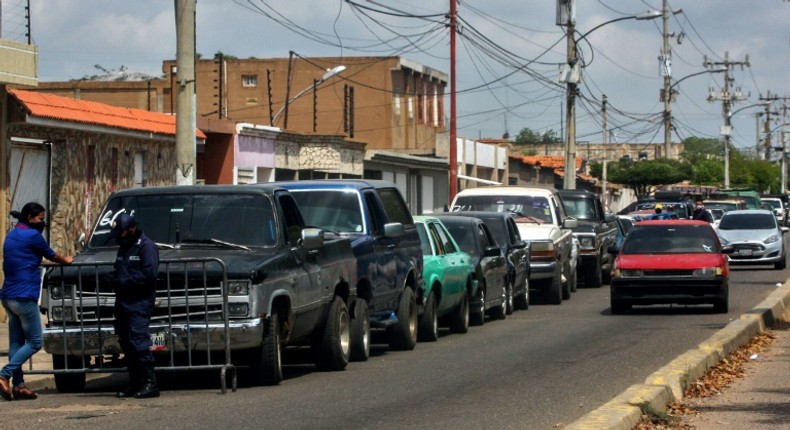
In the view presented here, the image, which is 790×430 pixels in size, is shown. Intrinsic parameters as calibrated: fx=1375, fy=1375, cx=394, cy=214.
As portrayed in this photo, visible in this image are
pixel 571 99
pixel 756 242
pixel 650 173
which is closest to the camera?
pixel 756 242

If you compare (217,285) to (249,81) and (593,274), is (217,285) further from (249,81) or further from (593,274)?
(249,81)

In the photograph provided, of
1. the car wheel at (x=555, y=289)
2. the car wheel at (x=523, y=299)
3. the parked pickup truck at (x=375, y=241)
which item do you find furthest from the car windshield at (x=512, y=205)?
the parked pickup truck at (x=375, y=241)

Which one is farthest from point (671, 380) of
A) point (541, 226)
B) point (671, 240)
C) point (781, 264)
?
point (781, 264)

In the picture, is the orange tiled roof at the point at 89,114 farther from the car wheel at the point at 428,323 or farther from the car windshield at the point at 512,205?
the car wheel at the point at 428,323

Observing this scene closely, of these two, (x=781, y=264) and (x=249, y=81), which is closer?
(x=781, y=264)

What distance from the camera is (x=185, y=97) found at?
19328 millimetres

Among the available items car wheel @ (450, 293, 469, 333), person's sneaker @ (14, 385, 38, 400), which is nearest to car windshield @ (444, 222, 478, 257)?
car wheel @ (450, 293, 469, 333)

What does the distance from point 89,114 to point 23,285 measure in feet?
38.8

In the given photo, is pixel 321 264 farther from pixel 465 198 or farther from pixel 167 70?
pixel 167 70

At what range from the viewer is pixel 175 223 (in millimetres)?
13625

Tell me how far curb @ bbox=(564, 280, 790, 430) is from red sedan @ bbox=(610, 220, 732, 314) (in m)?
1.76

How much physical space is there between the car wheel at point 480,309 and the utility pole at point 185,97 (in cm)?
486

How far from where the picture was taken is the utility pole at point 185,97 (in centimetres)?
1934

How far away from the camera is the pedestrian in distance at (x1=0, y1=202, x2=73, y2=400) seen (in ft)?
41.1
